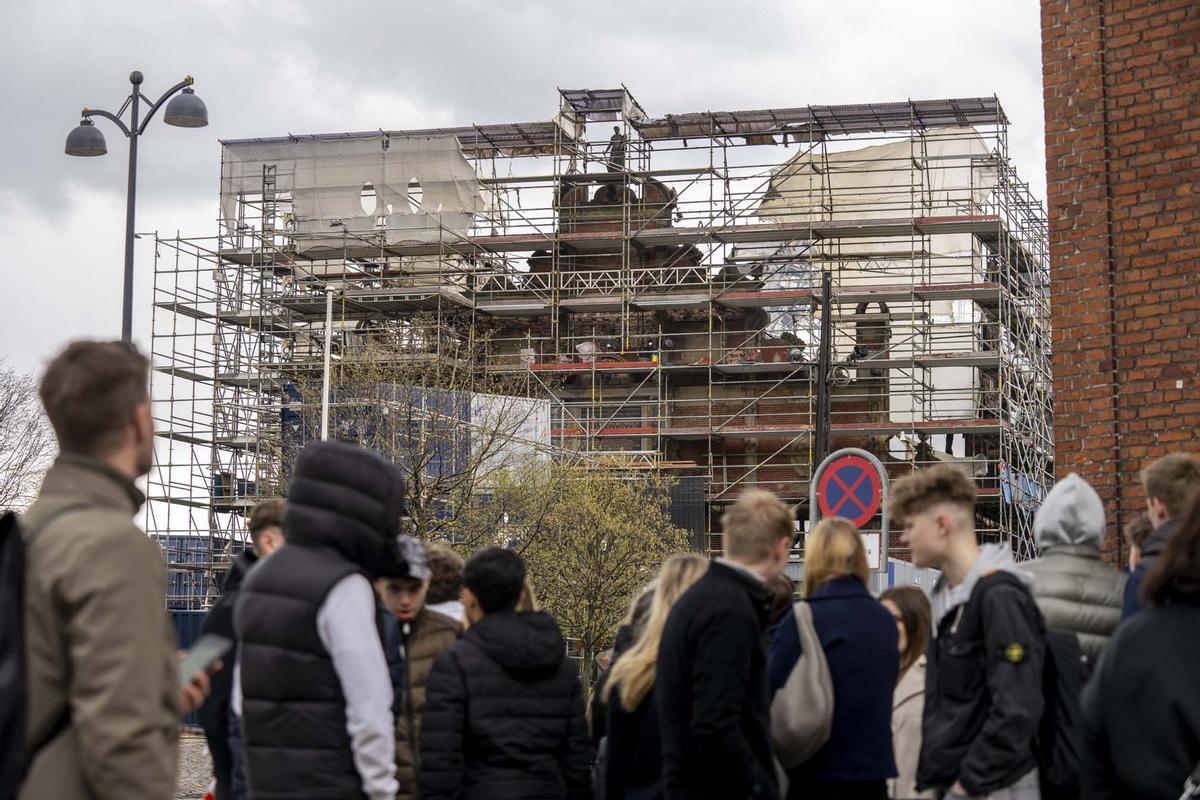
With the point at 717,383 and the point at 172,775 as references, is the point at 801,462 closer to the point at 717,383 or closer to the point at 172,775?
the point at 717,383

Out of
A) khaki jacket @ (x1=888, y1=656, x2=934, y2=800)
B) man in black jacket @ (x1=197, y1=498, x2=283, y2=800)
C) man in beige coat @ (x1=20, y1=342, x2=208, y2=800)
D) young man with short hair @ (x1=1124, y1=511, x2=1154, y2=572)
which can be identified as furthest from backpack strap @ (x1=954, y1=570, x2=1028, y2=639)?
man in beige coat @ (x1=20, y1=342, x2=208, y2=800)

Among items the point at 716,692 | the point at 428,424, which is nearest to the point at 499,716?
the point at 716,692

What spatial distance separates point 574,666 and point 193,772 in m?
19.2

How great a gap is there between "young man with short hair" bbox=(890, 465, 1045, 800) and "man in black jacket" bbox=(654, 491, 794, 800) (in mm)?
636

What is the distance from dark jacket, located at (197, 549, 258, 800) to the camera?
7.72 m

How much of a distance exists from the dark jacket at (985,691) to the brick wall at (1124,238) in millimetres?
6123

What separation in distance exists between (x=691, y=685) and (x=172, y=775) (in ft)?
8.89

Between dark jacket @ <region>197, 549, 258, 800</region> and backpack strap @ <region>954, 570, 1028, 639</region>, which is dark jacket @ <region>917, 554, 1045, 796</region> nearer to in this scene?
backpack strap @ <region>954, 570, 1028, 639</region>

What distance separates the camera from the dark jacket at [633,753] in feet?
23.6

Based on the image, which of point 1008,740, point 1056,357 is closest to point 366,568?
point 1008,740

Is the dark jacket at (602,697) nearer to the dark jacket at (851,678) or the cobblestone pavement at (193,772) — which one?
the dark jacket at (851,678)

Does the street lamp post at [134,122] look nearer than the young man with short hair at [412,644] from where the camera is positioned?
No

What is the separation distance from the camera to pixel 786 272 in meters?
50.9

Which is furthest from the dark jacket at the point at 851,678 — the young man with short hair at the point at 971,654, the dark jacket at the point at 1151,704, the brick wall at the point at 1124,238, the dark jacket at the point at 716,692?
the brick wall at the point at 1124,238
